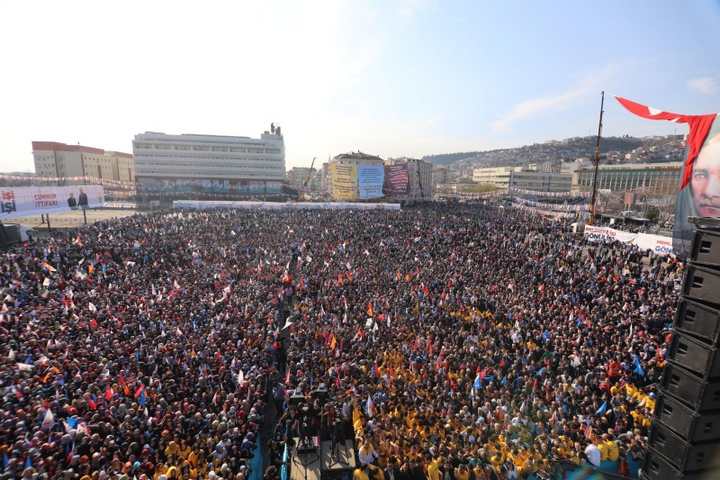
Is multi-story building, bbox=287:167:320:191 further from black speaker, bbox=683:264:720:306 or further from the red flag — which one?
black speaker, bbox=683:264:720:306

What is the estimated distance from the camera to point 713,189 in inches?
379

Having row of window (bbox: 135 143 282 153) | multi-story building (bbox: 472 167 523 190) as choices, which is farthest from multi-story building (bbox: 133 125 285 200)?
multi-story building (bbox: 472 167 523 190)

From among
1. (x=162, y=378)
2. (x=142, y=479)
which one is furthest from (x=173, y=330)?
(x=142, y=479)

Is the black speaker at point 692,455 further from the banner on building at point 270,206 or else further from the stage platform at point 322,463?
the banner on building at point 270,206

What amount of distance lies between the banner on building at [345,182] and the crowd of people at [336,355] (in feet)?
91.6

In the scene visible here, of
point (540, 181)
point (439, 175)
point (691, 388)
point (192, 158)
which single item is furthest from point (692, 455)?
point (439, 175)

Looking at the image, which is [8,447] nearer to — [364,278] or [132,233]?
[364,278]

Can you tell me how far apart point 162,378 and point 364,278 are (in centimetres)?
1068

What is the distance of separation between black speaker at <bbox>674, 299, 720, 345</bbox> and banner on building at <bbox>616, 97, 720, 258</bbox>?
681cm

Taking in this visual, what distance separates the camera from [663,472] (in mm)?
4613

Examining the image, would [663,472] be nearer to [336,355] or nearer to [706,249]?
[706,249]

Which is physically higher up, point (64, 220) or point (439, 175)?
point (439, 175)

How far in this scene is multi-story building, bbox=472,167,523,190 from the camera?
11041 centimetres

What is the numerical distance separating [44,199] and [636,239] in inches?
1631
